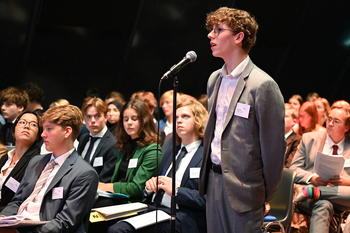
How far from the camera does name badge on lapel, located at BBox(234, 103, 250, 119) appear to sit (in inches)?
73.8

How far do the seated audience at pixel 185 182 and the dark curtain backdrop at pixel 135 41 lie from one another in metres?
3.84

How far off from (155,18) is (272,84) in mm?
5462

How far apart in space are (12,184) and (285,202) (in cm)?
234

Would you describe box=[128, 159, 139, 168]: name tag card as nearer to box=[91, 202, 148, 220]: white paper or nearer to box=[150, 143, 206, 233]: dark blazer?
box=[91, 202, 148, 220]: white paper

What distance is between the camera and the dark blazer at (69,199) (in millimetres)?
2381

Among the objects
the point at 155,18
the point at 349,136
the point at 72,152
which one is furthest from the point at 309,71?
the point at 72,152

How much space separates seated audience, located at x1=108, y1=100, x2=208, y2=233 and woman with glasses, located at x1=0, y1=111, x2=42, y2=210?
1.08 meters

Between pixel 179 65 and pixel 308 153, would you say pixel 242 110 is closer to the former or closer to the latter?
pixel 179 65

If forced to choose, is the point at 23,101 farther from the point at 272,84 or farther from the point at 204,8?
the point at 272,84

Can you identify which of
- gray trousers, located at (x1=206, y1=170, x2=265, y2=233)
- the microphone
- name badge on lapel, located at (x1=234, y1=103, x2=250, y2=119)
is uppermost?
the microphone

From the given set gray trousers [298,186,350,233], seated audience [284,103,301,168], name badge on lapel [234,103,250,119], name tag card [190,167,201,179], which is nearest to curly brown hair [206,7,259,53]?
name badge on lapel [234,103,250,119]

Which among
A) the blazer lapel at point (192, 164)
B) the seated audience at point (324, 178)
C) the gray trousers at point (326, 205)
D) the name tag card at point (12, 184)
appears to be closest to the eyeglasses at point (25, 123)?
the name tag card at point (12, 184)

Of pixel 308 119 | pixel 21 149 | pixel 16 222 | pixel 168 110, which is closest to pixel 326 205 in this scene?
pixel 308 119

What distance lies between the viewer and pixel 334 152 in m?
3.50
